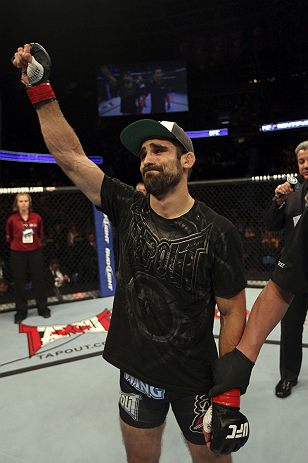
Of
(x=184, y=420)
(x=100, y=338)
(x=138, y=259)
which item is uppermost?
(x=138, y=259)

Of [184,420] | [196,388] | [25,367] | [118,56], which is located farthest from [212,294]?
[118,56]

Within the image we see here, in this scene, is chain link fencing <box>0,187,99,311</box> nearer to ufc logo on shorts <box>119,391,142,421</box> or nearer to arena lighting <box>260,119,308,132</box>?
ufc logo on shorts <box>119,391,142,421</box>

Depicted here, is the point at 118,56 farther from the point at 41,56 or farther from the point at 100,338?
the point at 41,56

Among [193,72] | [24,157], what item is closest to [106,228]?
[24,157]

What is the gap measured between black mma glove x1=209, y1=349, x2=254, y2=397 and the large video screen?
12.9 m

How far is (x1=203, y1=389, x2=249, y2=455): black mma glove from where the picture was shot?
43.5 inches

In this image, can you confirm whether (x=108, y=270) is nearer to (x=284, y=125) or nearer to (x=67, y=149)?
(x=67, y=149)

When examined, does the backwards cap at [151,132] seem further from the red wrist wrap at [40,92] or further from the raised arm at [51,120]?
the red wrist wrap at [40,92]

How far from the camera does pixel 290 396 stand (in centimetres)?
239

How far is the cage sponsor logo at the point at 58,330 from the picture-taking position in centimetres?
357

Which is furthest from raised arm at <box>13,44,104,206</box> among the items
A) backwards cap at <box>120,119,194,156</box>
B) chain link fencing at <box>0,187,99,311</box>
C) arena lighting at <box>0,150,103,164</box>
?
arena lighting at <box>0,150,103,164</box>

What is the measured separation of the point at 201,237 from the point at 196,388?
1.86 ft

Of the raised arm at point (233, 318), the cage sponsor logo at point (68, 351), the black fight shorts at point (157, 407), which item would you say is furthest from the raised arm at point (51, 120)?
the cage sponsor logo at point (68, 351)

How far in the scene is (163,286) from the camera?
1.26 m
